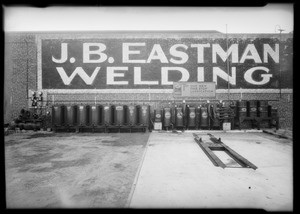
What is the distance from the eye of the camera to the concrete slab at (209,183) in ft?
11.5

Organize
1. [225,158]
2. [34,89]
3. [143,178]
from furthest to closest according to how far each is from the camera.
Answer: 1. [34,89]
2. [225,158]
3. [143,178]

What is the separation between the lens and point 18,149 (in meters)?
7.48

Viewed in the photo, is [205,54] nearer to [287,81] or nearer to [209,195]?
[287,81]

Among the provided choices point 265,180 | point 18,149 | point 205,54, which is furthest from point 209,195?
point 205,54

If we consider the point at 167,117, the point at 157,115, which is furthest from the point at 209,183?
the point at 157,115

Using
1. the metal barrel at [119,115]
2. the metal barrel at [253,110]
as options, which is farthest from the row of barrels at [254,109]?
the metal barrel at [119,115]

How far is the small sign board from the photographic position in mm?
12297

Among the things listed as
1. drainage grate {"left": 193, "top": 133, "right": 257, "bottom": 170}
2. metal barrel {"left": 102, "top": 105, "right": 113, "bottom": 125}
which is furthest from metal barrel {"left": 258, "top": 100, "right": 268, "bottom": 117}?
metal barrel {"left": 102, "top": 105, "right": 113, "bottom": 125}

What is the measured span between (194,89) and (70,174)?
29.6ft

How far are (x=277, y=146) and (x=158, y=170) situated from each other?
519 centimetres

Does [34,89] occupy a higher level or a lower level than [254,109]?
higher

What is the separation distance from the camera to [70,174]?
16.1 ft

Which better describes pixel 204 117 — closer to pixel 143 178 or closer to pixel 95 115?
pixel 95 115

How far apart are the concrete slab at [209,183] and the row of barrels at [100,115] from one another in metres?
4.70
